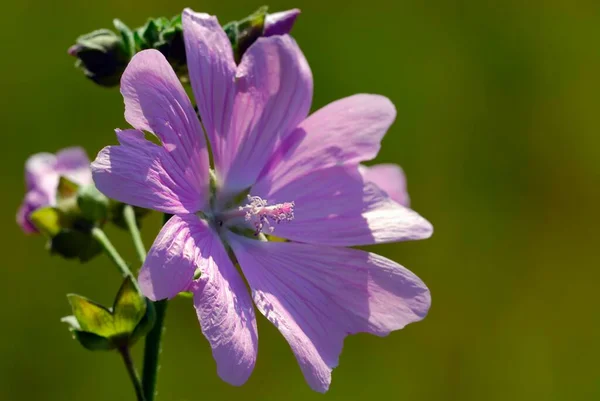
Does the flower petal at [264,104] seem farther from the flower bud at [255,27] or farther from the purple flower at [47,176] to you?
the purple flower at [47,176]

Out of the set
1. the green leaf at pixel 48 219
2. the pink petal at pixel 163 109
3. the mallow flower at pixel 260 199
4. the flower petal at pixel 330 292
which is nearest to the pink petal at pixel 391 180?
the mallow flower at pixel 260 199

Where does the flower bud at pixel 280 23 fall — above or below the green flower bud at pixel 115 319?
above

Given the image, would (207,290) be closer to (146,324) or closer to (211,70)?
(146,324)

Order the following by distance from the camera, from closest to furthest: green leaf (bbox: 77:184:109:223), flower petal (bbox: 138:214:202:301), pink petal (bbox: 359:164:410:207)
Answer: flower petal (bbox: 138:214:202:301) → green leaf (bbox: 77:184:109:223) → pink petal (bbox: 359:164:410:207)

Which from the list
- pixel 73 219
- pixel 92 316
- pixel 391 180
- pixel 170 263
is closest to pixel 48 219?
pixel 73 219

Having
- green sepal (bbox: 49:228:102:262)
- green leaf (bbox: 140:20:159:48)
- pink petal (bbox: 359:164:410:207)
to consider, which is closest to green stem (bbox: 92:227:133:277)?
green sepal (bbox: 49:228:102:262)

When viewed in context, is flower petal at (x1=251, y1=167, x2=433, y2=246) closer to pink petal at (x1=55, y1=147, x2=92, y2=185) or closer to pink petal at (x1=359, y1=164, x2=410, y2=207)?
pink petal at (x1=359, y1=164, x2=410, y2=207)
